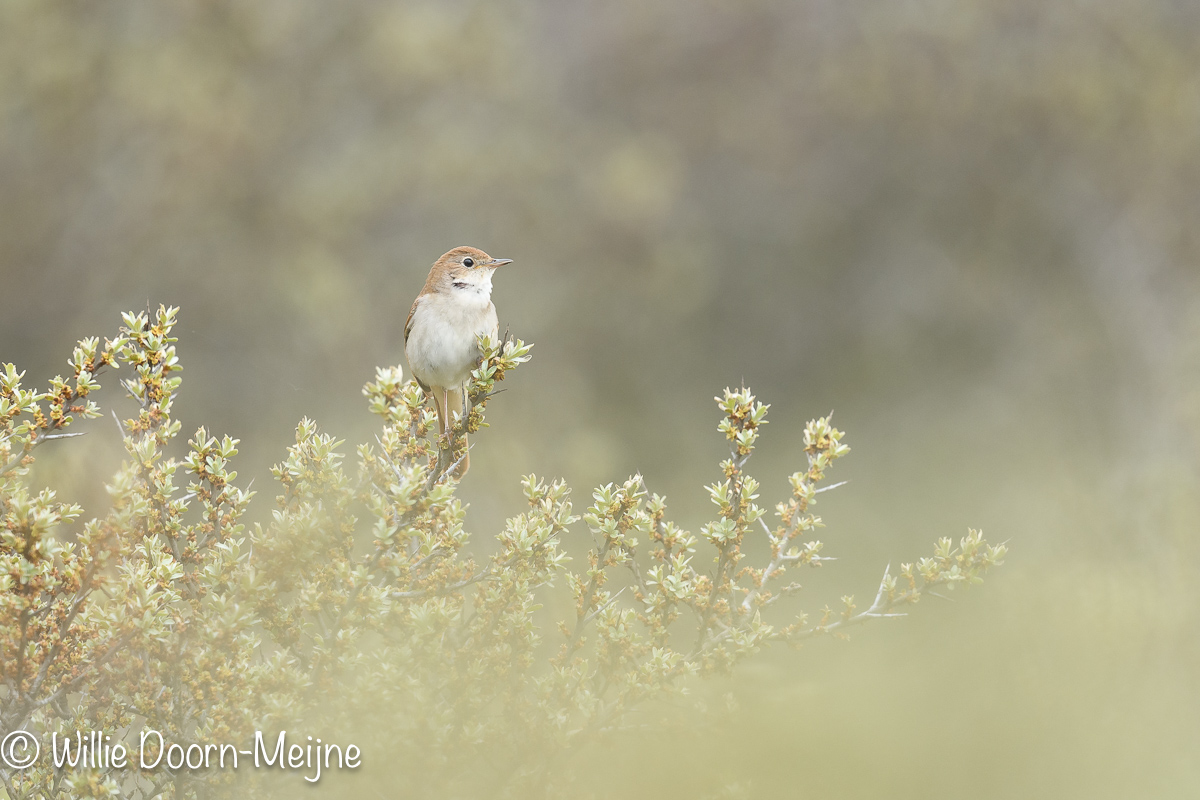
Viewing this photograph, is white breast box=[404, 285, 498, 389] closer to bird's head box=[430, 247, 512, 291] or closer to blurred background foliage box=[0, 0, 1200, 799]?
bird's head box=[430, 247, 512, 291]

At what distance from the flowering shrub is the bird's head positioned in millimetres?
1354

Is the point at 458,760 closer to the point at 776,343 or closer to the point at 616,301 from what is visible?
the point at 616,301

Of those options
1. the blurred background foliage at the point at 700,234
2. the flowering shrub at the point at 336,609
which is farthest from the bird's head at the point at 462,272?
the blurred background foliage at the point at 700,234

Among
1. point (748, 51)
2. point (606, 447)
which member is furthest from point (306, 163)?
point (748, 51)

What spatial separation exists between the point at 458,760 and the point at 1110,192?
1283 cm

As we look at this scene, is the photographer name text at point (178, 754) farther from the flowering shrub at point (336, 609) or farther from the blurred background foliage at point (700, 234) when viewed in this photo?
the blurred background foliage at point (700, 234)

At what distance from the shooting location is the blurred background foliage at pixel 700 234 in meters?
9.77

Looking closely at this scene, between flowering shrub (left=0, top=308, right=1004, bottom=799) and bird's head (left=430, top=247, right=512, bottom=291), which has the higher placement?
bird's head (left=430, top=247, right=512, bottom=291)

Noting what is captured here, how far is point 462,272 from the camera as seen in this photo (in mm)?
4562

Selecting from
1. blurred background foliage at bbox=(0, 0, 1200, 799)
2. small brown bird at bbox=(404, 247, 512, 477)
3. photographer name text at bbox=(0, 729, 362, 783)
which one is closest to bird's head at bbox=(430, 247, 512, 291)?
small brown bird at bbox=(404, 247, 512, 477)

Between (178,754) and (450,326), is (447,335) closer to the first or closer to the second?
(450,326)

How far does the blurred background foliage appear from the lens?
32.0ft

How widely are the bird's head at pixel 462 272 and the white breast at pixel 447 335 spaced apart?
81 mm

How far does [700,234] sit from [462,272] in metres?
10.9
